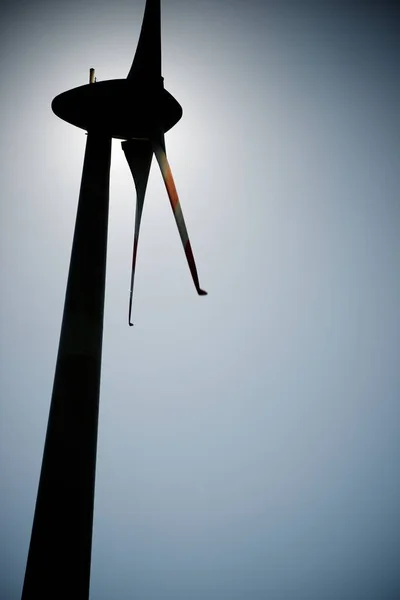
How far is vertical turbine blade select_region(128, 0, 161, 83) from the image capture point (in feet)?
27.5

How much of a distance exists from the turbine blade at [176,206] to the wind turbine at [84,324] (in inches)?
0.6

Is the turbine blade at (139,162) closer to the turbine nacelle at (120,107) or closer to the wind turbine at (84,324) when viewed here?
the wind turbine at (84,324)

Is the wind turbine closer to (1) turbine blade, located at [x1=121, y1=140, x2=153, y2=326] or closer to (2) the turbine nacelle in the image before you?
(2) the turbine nacelle

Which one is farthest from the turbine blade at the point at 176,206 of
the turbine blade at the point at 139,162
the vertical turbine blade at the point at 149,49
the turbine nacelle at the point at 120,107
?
the vertical turbine blade at the point at 149,49

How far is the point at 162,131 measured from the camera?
845 centimetres

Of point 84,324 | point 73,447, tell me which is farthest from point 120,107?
point 73,447

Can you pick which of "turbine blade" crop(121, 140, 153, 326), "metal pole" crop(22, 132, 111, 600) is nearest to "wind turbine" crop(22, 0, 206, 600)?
"metal pole" crop(22, 132, 111, 600)

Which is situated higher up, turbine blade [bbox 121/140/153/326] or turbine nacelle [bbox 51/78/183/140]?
turbine nacelle [bbox 51/78/183/140]

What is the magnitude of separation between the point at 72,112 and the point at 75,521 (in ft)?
23.5

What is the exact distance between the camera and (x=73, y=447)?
20.6 feet

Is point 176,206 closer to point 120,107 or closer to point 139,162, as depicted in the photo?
point 120,107

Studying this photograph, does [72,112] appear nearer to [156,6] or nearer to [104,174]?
[104,174]

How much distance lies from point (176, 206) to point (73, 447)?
13.2ft

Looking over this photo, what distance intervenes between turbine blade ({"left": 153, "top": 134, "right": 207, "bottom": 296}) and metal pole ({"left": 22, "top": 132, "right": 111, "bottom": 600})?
1411 mm
